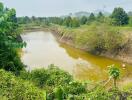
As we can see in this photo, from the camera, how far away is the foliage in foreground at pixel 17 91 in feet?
36.2

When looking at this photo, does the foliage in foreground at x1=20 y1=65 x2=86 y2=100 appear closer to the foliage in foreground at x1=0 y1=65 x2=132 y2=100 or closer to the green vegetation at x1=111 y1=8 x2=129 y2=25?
the foliage in foreground at x1=0 y1=65 x2=132 y2=100

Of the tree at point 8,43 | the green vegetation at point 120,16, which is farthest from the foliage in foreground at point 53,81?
the green vegetation at point 120,16

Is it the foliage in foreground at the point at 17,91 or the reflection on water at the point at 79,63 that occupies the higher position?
the foliage in foreground at the point at 17,91

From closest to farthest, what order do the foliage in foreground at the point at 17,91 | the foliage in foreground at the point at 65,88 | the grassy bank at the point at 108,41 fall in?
the foliage in foreground at the point at 17,91 < the foliage in foreground at the point at 65,88 < the grassy bank at the point at 108,41

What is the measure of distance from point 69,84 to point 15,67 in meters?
3.33

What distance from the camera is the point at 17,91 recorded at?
11336 mm

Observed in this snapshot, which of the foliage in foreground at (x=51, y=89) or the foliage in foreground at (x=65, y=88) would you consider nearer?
the foliage in foreground at (x=51, y=89)

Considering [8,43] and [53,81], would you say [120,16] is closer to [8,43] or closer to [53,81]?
[8,43]

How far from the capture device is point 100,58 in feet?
126

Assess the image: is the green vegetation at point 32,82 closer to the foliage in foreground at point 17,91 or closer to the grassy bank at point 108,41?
the foliage in foreground at point 17,91

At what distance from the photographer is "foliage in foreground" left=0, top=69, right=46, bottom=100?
36.2 feet

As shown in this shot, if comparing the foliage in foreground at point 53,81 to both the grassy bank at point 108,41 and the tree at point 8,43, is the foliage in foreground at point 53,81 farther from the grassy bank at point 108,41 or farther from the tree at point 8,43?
the grassy bank at point 108,41

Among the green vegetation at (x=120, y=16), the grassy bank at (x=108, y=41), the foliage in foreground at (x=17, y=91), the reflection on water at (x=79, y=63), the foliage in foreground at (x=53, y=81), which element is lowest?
the reflection on water at (x=79, y=63)

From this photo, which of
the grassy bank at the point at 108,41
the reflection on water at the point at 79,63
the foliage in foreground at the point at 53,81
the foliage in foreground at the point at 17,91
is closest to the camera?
the foliage in foreground at the point at 17,91
